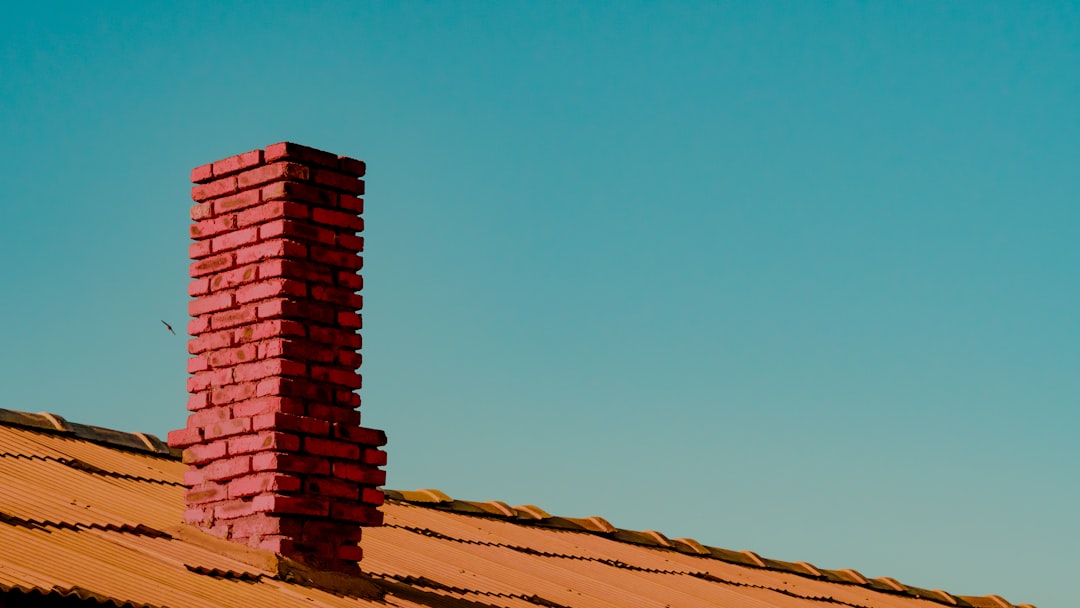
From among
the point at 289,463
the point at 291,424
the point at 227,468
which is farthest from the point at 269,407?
the point at 227,468

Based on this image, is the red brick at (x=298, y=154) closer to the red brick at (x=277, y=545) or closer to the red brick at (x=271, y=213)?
the red brick at (x=271, y=213)

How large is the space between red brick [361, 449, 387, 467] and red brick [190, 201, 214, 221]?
1.52 metres

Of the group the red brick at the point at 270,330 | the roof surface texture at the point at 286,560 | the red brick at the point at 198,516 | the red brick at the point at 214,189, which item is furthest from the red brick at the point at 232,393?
the red brick at the point at 214,189

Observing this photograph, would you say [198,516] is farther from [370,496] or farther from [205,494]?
[370,496]

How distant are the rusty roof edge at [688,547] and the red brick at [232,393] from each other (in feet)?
12.5

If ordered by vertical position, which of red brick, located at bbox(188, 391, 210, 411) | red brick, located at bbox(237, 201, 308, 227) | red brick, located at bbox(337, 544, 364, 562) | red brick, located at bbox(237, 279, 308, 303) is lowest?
red brick, located at bbox(337, 544, 364, 562)

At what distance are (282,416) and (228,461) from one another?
45 cm

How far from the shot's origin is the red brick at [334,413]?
7641mm

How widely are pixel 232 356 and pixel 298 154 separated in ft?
3.57

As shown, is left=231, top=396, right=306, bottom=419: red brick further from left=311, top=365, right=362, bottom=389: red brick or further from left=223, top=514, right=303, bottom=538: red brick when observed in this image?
left=223, top=514, right=303, bottom=538: red brick

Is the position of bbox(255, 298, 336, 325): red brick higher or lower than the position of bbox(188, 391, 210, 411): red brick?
higher

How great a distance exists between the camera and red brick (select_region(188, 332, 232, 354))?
308 inches

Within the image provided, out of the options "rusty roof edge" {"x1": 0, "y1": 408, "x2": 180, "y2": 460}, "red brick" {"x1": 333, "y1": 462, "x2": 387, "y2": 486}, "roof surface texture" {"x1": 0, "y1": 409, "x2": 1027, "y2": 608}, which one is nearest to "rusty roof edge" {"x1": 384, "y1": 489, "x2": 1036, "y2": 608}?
"roof surface texture" {"x1": 0, "y1": 409, "x2": 1027, "y2": 608}

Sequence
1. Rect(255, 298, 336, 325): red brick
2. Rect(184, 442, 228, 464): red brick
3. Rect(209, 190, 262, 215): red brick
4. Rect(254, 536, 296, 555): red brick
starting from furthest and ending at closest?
Rect(209, 190, 262, 215): red brick
Rect(184, 442, 228, 464): red brick
Rect(255, 298, 336, 325): red brick
Rect(254, 536, 296, 555): red brick
